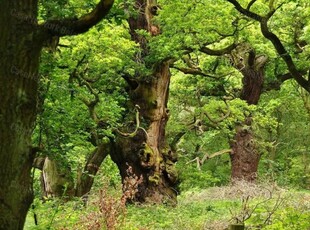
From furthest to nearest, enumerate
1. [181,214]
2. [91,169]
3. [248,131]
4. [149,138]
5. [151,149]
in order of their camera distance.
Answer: [248,131], [91,169], [149,138], [151,149], [181,214]

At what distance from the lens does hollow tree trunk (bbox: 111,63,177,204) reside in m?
16.8

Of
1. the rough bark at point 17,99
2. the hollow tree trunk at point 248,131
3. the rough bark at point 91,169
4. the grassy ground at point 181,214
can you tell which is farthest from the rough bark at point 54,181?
the rough bark at point 17,99

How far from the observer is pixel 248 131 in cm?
2438

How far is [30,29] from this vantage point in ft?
16.1

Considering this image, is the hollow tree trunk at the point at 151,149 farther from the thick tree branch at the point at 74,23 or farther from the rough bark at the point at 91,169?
the thick tree branch at the point at 74,23

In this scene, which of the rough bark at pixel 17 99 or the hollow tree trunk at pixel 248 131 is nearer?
the rough bark at pixel 17 99

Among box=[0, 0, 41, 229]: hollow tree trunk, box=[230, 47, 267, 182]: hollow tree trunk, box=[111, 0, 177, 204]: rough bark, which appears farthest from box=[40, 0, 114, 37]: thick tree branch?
box=[230, 47, 267, 182]: hollow tree trunk

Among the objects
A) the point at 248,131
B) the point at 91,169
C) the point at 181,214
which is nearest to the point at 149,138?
the point at 91,169

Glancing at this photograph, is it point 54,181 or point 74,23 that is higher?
point 74,23

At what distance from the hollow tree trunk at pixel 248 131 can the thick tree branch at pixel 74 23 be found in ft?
62.1

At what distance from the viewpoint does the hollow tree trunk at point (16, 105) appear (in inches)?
187

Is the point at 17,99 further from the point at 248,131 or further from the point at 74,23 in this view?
the point at 248,131

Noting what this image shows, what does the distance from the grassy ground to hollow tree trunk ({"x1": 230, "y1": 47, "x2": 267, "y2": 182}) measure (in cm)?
179

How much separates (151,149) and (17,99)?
1232cm
